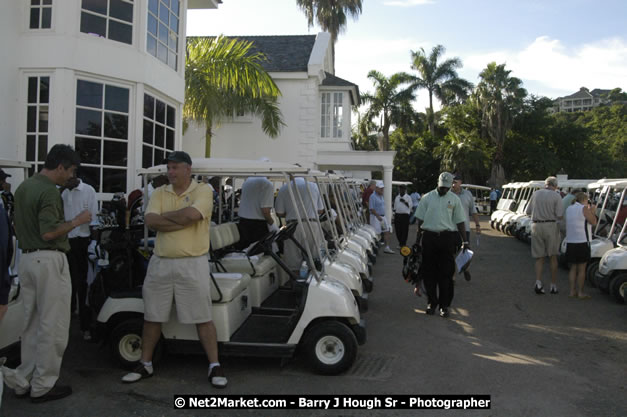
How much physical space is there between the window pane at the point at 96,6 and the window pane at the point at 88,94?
49.5 inches

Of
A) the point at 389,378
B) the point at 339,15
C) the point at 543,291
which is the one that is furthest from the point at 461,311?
the point at 339,15

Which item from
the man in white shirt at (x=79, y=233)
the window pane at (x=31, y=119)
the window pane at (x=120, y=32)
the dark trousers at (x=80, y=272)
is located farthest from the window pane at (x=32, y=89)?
the dark trousers at (x=80, y=272)

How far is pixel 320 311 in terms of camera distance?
4730mm

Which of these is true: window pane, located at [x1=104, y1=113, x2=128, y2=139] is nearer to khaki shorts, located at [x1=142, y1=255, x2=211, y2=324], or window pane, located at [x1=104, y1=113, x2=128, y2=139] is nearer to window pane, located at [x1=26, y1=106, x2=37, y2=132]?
window pane, located at [x1=26, y1=106, x2=37, y2=132]

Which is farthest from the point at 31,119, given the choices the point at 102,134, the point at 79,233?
the point at 79,233

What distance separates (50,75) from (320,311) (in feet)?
21.5

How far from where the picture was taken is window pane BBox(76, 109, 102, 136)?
8.78 meters

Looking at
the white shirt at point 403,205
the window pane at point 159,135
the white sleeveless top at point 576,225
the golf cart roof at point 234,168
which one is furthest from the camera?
the white shirt at point 403,205

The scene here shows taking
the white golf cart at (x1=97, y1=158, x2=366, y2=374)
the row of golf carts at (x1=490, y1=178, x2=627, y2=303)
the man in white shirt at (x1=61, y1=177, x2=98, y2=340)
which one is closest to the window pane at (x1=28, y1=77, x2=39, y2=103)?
the man in white shirt at (x1=61, y1=177, x2=98, y2=340)

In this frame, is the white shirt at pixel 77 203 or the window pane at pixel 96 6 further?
the window pane at pixel 96 6

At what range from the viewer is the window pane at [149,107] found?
32.2ft

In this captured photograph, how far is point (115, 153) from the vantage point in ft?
30.3

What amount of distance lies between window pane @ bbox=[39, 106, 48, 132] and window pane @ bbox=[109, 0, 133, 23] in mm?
2044

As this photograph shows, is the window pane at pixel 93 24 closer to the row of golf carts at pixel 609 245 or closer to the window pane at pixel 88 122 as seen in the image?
the window pane at pixel 88 122
